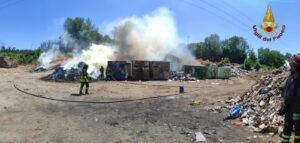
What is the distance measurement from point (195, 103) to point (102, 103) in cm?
410

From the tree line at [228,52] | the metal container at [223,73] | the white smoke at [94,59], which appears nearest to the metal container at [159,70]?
the white smoke at [94,59]

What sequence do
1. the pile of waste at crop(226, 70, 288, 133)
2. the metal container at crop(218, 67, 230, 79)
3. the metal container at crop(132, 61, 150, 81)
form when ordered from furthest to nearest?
the metal container at crop(218, 67, 230, 79), the metal container at crop(132, 61, 150, 81), the pile of waste at crop(226, 70, 288, 133)

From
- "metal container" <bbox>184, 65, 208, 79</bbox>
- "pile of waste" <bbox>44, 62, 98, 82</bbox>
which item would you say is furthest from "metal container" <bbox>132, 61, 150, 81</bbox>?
"metal container" <bbox>184, 65, 208, 79</bbox>

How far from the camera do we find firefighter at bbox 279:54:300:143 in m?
5.71

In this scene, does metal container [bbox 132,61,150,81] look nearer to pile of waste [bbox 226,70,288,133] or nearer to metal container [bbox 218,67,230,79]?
metal container [bbox 218,67,230,79]

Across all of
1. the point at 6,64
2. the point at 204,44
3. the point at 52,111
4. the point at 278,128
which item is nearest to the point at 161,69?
the point at 52,111

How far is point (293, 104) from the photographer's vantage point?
5797 mm

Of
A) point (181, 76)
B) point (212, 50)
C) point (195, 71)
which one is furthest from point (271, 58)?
point (181, 76)

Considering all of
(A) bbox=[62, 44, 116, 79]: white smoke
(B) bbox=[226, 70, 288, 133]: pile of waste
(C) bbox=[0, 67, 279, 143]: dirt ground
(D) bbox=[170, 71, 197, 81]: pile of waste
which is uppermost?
(A) bbox=[62, 44, 116, 79]: white smoke

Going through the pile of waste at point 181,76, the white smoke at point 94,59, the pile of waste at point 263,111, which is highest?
the white smoke at point 94,59

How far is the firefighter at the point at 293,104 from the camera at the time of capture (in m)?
5.71

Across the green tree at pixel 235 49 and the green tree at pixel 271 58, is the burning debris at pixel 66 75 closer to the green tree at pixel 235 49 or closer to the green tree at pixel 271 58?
the green tree at pixel 235 49

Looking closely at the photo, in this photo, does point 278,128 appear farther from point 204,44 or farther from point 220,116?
point 204,44

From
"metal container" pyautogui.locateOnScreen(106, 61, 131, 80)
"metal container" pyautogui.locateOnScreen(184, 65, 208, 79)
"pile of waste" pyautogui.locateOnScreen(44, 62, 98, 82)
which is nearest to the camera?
"pile of waste" pyautogui.locateOnScreen(44, 62, 98, 82)
